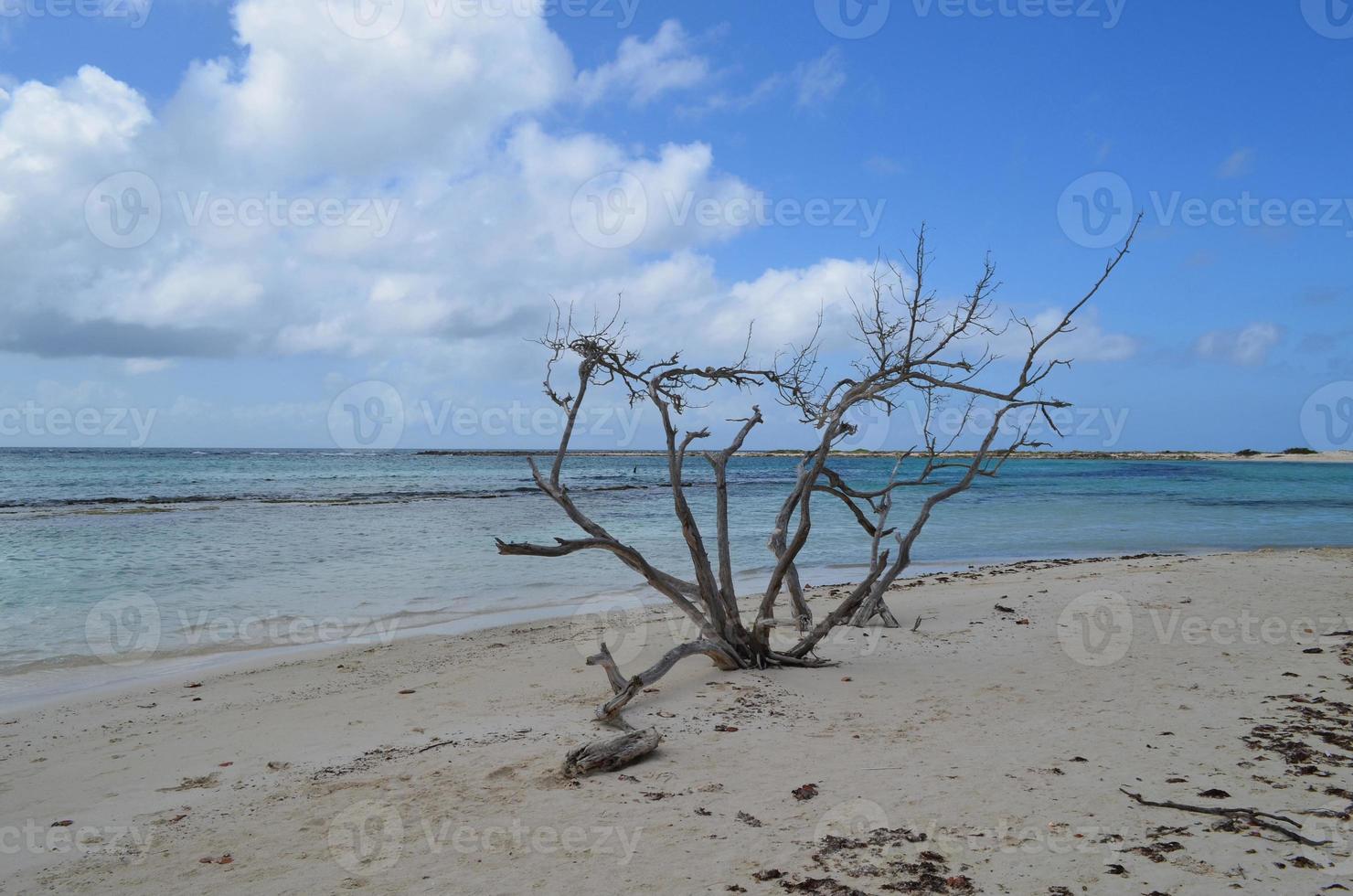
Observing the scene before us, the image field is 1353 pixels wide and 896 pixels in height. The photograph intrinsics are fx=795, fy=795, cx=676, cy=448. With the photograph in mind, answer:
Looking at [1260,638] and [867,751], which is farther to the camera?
[1260,638]

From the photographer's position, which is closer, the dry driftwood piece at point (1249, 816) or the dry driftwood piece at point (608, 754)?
the dry driftwood piece at point (1249, 816)

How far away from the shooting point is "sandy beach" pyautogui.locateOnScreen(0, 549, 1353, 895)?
133 inches

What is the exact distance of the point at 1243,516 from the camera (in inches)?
975

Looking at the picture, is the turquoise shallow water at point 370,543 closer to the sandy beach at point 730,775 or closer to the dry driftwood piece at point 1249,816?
the sandy beach at point 730,775

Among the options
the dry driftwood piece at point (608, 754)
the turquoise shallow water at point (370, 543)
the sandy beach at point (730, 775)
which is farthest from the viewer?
the turquoise shallow water at point (370, 543)

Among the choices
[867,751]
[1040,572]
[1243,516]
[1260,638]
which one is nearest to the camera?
[867,751]

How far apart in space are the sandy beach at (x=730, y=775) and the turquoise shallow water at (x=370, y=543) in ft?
10.5

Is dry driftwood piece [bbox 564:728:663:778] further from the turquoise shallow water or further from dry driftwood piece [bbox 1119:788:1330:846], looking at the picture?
the turquoise shallow water

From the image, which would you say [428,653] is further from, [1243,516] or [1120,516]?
[1243,516]

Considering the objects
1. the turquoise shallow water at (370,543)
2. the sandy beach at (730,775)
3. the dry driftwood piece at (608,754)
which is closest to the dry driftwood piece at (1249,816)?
the sandy beach at (730,775)

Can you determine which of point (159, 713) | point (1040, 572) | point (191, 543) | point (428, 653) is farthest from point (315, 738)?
point (191, 543)

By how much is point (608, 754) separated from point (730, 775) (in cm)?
69

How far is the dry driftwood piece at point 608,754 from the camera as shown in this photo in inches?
173

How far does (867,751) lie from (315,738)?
3.64 m
